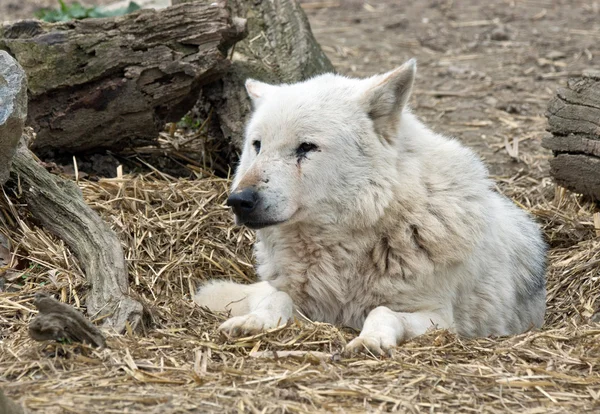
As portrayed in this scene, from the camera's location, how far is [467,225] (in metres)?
4.94

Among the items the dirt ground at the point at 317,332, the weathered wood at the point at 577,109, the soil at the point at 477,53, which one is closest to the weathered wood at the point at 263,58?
the dirt ground at the point at 317,332

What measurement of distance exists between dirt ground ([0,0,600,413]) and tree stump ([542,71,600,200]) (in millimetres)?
368

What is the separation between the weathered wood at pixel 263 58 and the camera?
6938mm

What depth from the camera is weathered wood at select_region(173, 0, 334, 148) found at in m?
6.94

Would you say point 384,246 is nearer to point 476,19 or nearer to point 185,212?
point 185,212

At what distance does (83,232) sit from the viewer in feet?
17.2

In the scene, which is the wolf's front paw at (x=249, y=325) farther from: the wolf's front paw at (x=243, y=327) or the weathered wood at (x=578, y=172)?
the weathered wood at (x=578, y=172)

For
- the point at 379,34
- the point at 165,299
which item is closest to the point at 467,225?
the point at 165,299

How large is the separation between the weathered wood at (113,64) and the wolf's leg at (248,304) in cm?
175

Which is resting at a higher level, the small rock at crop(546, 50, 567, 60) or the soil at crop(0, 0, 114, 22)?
the small rock at crop(546, 50, 567, 60)

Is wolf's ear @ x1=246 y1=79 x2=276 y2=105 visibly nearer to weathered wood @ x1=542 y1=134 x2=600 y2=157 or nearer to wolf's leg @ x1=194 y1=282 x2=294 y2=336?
wolf's leg @ x1=194 y1=282 x2=294 y2=336

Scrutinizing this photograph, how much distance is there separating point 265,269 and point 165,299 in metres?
0.70

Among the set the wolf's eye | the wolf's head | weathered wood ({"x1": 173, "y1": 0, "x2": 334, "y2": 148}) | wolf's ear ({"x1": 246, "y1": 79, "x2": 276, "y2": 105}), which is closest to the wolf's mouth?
the wolf's head

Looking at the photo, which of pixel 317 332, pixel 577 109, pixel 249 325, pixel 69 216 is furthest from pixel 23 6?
pixel 317 332
